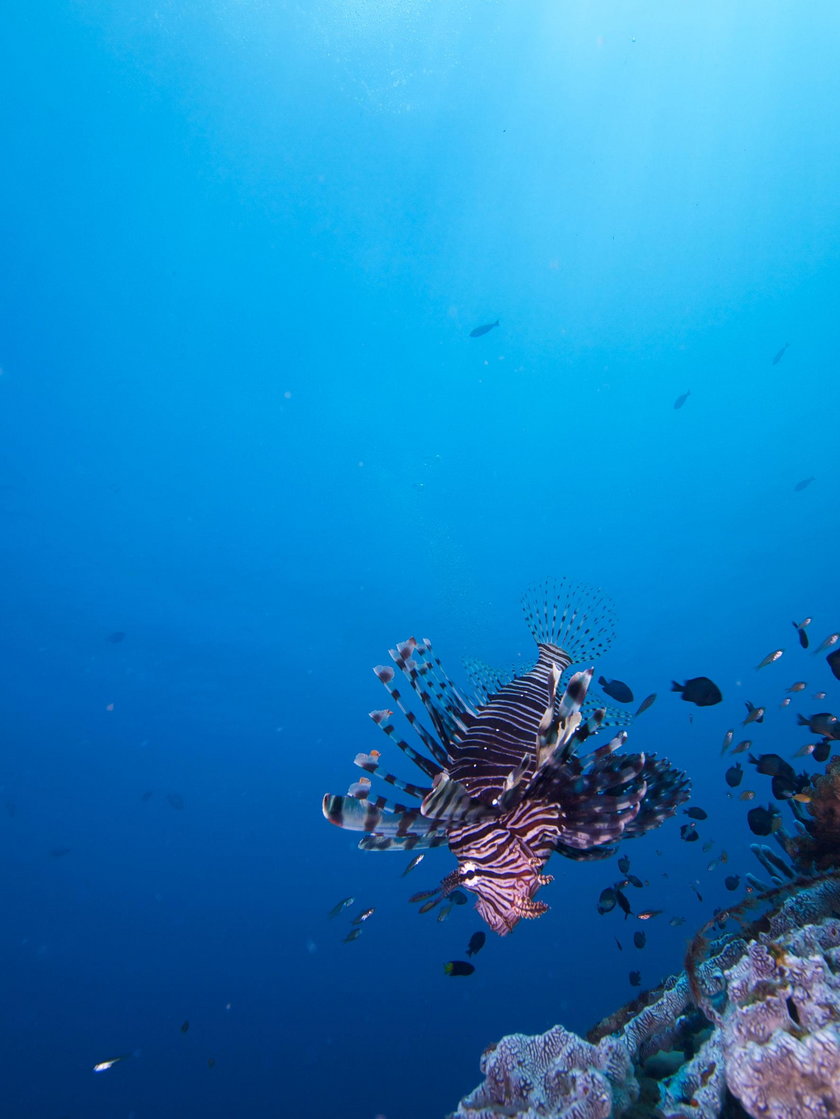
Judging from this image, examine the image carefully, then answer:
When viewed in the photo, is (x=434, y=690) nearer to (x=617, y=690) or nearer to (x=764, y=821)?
(x=617, y=690)

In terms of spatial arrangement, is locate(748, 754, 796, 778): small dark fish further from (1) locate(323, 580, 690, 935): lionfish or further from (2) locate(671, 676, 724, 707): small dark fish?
(1) locate(323, 580, 690, 935): lionfish

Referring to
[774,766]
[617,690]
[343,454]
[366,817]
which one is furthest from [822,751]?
[343,454]

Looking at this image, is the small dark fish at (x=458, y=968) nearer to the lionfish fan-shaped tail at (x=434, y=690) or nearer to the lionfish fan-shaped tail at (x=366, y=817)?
the lionfish fan-shaped tail at (x=434, y=690)

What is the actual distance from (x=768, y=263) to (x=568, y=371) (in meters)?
9.30

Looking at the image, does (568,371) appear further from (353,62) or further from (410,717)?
(410,717)

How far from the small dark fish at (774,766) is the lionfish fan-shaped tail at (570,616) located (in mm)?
1860

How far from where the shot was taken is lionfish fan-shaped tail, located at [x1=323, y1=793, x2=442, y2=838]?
8.11 ft

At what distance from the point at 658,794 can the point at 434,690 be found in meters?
1.60

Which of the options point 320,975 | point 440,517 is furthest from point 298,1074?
point 440,517

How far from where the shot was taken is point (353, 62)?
64.2 feet

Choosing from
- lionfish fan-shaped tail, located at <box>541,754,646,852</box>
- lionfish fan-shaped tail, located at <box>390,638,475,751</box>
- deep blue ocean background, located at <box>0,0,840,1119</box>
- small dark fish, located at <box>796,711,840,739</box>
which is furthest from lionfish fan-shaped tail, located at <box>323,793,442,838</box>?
deep blue ocean background, located at <box>0,0,840,1119</box>

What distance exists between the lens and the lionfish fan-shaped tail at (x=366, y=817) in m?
2.47

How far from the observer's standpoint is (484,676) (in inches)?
255

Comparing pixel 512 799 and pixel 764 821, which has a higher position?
pixel 512 799
